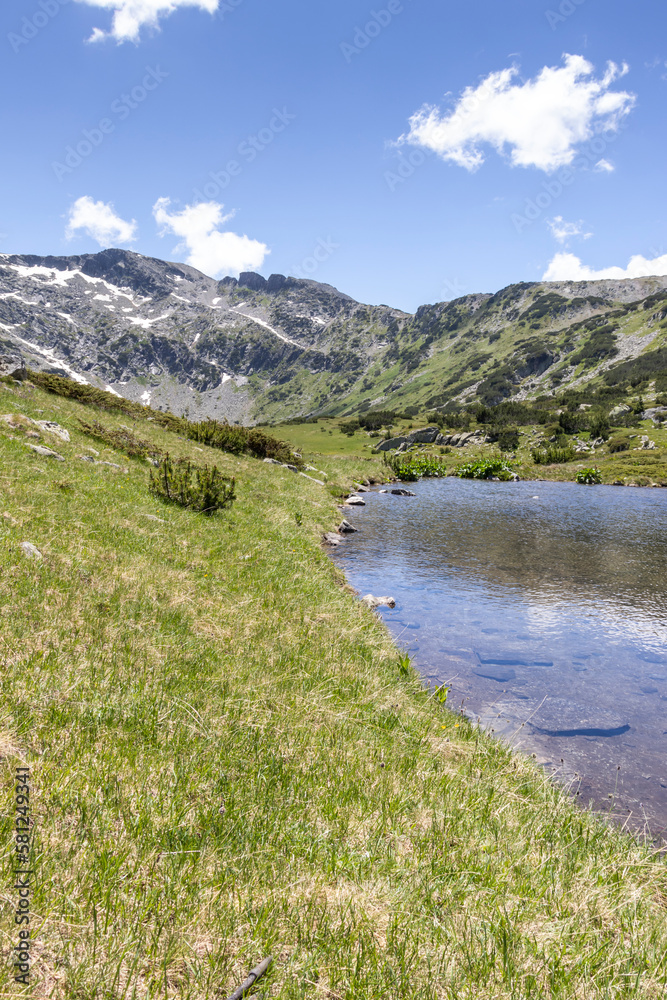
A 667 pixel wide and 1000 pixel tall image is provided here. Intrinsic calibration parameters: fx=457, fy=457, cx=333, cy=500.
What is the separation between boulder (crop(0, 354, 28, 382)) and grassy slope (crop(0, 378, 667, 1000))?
2682 centimetres

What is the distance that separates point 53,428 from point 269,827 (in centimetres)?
2036

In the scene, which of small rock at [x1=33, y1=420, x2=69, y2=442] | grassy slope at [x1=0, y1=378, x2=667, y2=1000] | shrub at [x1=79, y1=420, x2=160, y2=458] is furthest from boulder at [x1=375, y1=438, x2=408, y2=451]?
grassy slope at [x1=0, y1=378, x2=667, y2=1000]

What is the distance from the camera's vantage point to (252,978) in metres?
2.92

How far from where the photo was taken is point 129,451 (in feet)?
74.7

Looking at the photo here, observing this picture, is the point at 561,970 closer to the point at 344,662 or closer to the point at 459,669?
the point at 344,662

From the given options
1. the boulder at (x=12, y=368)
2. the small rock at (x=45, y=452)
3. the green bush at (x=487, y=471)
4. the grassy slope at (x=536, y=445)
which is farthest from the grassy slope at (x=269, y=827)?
the green bush at (x=487, y=471)

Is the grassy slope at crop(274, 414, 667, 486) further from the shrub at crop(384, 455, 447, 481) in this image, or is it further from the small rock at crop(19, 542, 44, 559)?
the small rock at crop(19, 542, 44, 559)

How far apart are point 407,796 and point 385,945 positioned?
1.93 m

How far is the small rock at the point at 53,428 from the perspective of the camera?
1922 centimetres

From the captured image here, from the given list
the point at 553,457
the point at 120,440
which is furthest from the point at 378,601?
the point at 553,457

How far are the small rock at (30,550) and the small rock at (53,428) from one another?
12.1m

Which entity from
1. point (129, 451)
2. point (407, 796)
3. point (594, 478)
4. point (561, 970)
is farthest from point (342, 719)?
point (594, 478)

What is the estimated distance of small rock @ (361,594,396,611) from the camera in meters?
14.4

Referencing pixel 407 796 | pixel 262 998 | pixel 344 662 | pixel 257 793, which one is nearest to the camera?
pixel 262 998
